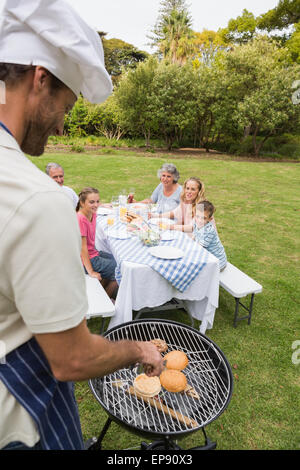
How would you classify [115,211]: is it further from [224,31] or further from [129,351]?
[224,31]

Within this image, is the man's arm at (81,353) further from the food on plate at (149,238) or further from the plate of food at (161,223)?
the plate of food at (161,223)

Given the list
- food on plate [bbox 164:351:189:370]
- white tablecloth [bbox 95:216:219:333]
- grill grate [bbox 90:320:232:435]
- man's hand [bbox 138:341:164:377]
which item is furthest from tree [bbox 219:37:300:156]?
man's hand [bbox 138:341:164:377]

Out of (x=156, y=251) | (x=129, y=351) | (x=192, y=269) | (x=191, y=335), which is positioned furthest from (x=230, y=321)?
(x=129, y=351)

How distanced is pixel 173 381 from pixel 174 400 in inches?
5.8

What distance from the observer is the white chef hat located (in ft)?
2.52

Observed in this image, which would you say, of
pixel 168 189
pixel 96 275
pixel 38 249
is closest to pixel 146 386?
pixel 38 249

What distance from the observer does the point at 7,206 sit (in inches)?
26.4

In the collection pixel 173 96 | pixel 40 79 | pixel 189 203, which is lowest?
pixel 189 203

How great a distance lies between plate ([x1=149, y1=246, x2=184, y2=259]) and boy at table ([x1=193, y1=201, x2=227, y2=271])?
54 centimetres

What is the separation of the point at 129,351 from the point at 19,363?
1.22ft

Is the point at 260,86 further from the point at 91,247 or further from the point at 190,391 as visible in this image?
the point at 190,391

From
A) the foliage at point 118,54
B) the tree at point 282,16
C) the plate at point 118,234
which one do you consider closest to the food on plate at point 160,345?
the plate at point 118,234

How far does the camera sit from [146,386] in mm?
1862

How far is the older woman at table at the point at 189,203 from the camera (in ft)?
13.7
